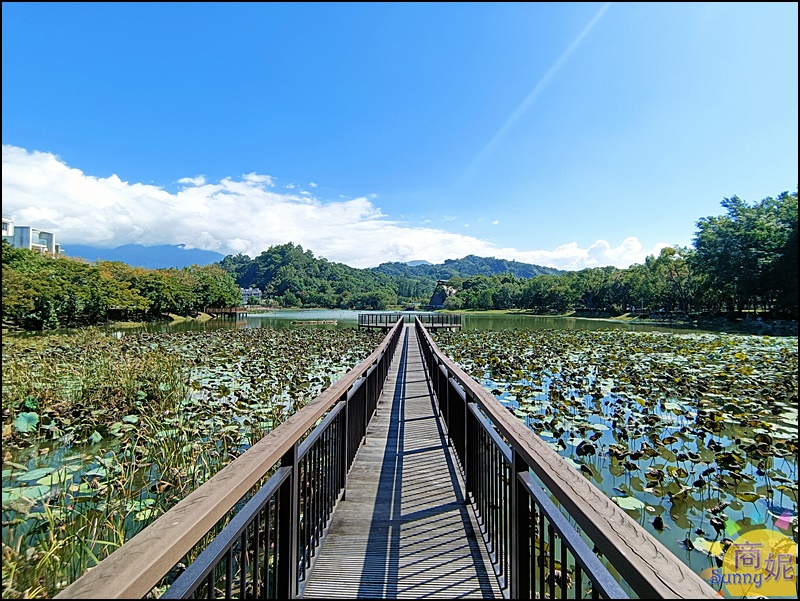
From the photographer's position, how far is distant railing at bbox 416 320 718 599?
846 mm

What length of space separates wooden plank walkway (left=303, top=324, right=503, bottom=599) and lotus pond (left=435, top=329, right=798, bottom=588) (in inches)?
60.6

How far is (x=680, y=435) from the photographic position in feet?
16.0

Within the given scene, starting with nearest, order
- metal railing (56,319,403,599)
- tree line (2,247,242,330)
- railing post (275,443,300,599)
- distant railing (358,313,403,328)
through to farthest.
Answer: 1. metal railing (56,319,403,599)
2. railing post (275,443,300,599)
3. tree line (2,247,242,330)
4. distant railing (358,313,403,328)

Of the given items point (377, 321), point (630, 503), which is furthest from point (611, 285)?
point (630, 503)

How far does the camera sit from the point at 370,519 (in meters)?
2.80

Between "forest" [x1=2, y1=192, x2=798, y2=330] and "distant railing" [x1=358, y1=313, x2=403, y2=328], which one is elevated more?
"forest" [x1=2, y1=192, x2=798, y2=330]

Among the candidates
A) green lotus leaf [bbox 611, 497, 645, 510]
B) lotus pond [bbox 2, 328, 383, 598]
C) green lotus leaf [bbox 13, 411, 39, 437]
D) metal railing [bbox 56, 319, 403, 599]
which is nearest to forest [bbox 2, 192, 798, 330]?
lotus pond [bbox 2, 328, 383, 598]

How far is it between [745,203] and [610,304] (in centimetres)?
1688

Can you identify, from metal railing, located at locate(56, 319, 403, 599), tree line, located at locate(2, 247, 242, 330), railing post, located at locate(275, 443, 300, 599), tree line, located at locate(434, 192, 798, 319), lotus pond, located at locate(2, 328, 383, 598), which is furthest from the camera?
tree line, located at locate(434, 192, 798, 319)

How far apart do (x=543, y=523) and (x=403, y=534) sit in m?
1.40

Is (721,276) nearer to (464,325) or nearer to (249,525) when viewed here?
(464,325)

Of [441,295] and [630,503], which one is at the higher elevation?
[441,295]

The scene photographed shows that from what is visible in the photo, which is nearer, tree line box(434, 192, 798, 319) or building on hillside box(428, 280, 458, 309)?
tree line box(434, 192, 798, 319)

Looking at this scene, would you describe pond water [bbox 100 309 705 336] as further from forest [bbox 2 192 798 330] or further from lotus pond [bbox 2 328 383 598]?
lotus pond [bbox 2 328 383 598]
